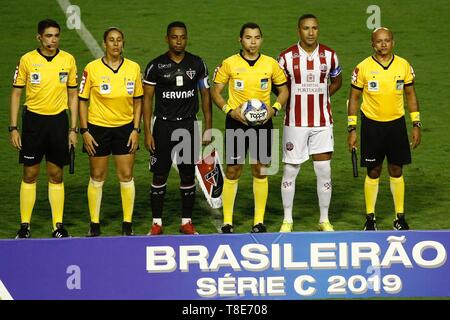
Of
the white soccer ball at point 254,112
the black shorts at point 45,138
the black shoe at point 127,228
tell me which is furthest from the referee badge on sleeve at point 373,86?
the black shorts at point 45,138

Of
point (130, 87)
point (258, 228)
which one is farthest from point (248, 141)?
point (130, 87)

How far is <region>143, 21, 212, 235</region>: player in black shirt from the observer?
44.0 feet

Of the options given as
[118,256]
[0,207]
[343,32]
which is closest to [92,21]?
[343,32]

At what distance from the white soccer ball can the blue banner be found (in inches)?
82.7

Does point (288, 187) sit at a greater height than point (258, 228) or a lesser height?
greater

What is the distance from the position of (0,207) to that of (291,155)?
11.2 feet

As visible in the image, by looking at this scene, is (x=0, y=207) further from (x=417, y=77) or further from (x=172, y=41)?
(x=417, y=77)

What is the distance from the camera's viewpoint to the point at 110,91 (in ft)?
43.7

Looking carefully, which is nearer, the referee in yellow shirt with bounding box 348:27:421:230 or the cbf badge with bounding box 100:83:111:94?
the cbf badge with bounding box 100:83:111:94

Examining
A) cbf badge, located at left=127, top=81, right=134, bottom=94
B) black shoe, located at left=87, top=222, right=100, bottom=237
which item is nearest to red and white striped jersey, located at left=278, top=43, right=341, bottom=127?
cbf badge, located at left=127, top=81, right=134, bottom=94

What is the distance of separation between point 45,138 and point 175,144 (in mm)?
1280

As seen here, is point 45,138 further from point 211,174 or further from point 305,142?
point 305,142

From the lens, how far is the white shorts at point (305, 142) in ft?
45.0

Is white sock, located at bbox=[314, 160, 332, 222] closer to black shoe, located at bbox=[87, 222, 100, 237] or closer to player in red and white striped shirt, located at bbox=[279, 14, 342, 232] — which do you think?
player in red and white striped shirt, located at bbox=[279, 14, 342, 232]
